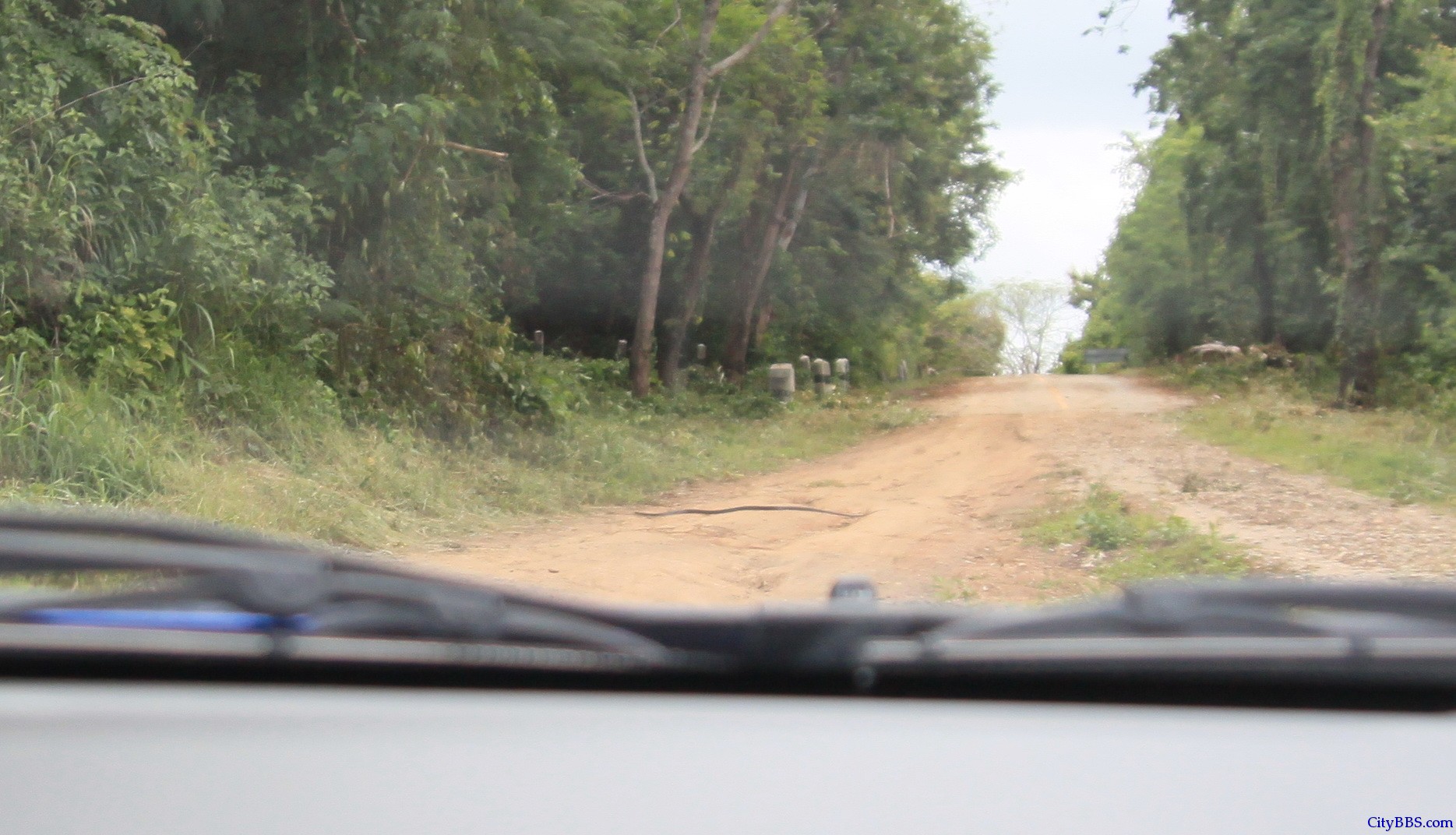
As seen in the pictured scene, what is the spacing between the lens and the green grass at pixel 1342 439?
9.12 metres

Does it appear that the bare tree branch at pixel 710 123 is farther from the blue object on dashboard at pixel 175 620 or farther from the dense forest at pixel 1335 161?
the blue object on dashboard at pixel 175 620

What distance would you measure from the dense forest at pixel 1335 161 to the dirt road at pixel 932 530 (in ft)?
20.9

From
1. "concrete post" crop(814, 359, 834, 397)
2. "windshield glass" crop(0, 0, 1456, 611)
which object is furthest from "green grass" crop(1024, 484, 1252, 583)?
"concrete post" crop(814, 359, 834, 397)

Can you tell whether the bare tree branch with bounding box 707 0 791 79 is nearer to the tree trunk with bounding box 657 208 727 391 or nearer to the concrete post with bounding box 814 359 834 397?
the tree trunk with bounding box 657 208 727 391

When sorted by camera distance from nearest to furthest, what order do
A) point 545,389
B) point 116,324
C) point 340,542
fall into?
point 340,542
point 116,324
point 545,389

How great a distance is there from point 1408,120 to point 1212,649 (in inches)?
671

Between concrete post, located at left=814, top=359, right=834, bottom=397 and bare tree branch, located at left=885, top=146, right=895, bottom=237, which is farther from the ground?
bare tree branch, located at left=885, top=146, right=895, bottom=237

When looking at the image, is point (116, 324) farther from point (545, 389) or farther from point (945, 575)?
point (945, 575)

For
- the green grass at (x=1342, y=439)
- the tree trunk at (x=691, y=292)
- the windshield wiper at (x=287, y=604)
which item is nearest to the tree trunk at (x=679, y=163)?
the tree trunk at (x=691, y=292)

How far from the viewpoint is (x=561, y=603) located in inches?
73.7

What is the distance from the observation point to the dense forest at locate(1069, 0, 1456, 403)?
53.2 ft

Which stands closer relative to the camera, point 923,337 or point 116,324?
point 116,324

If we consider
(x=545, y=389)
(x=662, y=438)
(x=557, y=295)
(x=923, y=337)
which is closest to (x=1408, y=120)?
(x=662, y=438)

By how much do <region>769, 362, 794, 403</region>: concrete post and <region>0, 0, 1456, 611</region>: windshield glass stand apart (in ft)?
1.15
